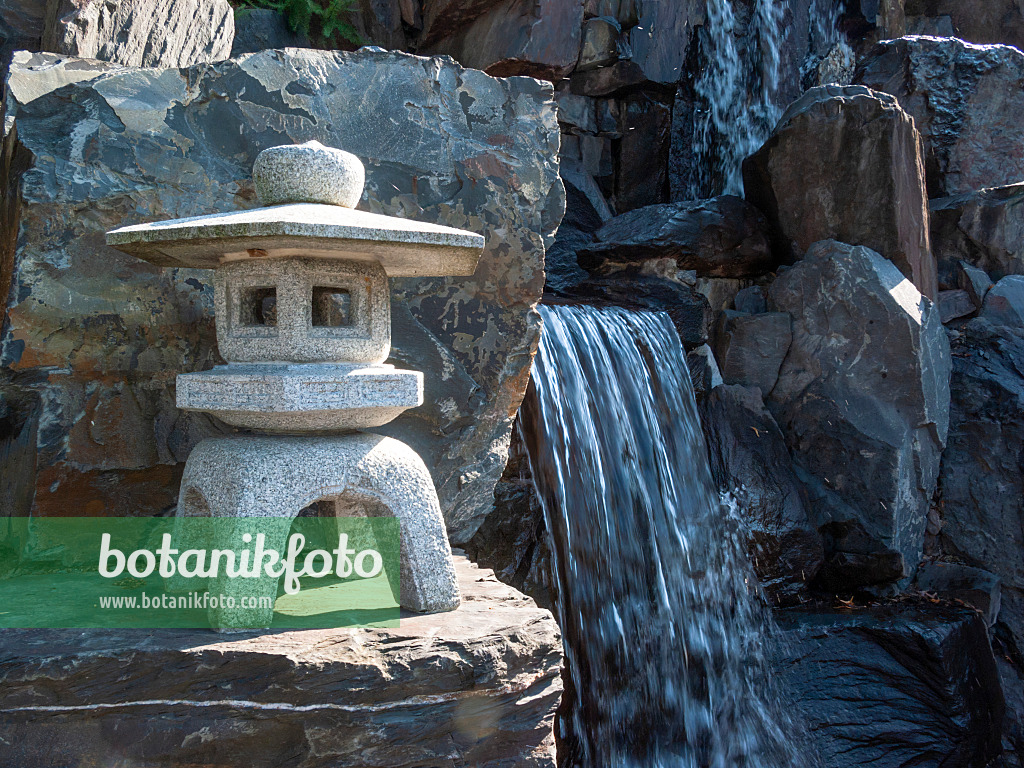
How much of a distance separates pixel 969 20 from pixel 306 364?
1273cm

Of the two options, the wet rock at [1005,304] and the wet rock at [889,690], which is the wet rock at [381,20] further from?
the wet rock at [889,690]

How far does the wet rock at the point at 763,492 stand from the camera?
5.71 metres

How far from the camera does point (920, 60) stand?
7.93 metres

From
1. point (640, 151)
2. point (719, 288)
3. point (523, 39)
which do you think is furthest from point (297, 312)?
point (640, 151)

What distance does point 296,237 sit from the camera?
2.34 m

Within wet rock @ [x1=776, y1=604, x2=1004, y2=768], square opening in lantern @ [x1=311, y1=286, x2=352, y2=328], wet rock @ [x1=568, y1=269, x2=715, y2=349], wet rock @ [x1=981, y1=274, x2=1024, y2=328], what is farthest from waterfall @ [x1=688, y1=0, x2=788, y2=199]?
square opening in lantern @ [x1=311, y1=286, x2=352, y2=328]

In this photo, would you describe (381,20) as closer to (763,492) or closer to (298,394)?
(763,492)

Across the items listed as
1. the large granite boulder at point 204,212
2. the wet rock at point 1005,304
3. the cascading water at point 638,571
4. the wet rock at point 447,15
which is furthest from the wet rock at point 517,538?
the wet rock at point 447,15

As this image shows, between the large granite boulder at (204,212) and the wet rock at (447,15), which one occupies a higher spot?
the wet rock at (447,15)

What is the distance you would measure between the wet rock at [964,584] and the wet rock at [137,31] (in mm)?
6469

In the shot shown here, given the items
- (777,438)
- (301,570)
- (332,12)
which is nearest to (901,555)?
(777,438)

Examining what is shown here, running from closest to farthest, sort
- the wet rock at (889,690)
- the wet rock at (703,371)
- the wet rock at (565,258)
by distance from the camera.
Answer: the wet rock at (889,690) < the wet rock at (703,371) < the wet rock at (565,258)

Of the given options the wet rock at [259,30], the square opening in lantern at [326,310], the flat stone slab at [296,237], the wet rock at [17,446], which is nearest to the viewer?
the flat stone slab at [296,237]

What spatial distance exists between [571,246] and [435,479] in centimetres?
426
